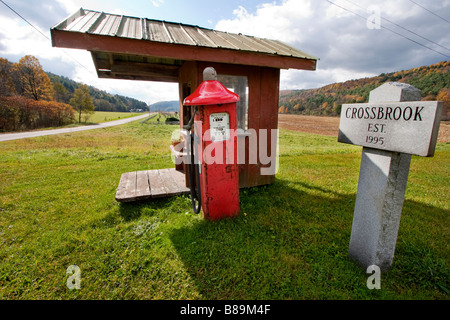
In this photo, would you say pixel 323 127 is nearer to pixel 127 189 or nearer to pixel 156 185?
pixel 156 185

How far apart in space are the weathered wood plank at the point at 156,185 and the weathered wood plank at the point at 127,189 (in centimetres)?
33

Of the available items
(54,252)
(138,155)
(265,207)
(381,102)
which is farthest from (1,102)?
(381,102)

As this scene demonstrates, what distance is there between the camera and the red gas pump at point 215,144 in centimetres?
288

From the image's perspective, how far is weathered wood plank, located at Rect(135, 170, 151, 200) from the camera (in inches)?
153

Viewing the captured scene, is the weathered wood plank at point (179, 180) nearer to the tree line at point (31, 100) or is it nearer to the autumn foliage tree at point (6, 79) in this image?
the tree line at point (31, 100)

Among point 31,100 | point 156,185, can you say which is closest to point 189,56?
point 156,185

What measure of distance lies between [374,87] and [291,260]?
338 feet

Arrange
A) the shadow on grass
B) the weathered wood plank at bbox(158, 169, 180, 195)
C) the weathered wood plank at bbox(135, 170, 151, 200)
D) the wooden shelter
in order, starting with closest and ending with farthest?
the shadow on grass
the wooden shelter
the weathered wood plank at bbox(135, 170, 151, 200)
the weathered wood plank at bbox(158, 169, 180, 195)

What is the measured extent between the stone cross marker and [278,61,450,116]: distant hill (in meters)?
40.9

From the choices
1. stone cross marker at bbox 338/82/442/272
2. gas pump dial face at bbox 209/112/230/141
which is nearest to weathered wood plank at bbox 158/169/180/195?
gas pump dial face at bbox 209/112/230/141

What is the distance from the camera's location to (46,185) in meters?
5.08

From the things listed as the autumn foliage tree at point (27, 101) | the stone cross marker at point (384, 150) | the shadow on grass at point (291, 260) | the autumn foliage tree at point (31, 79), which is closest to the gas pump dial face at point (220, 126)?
the shadow on grass at point (291, 260)

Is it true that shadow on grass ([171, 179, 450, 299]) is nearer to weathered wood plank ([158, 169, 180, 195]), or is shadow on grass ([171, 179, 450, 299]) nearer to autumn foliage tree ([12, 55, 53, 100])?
weathered wood plank ([158, 169, 180, 195])
